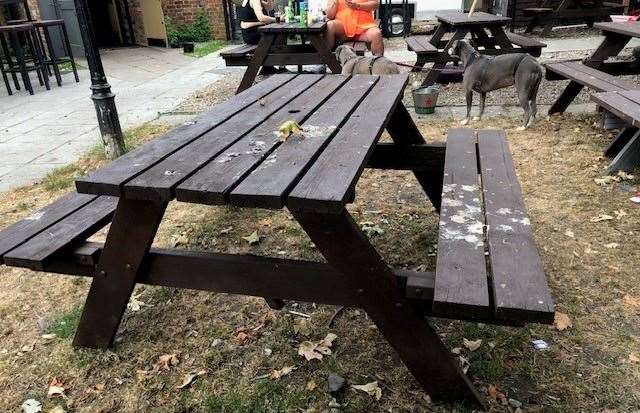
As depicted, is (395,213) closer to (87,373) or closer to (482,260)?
(482,260)

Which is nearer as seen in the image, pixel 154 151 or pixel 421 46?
pixel 154 151

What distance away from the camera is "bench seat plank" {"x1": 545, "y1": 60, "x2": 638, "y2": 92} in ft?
13.5

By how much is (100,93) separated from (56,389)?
3.08 metres

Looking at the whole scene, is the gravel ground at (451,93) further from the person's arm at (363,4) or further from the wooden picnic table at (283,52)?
the person's arm at (363,4)

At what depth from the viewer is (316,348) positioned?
7.15ft

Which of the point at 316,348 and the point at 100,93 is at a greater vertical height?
the point at 100,93

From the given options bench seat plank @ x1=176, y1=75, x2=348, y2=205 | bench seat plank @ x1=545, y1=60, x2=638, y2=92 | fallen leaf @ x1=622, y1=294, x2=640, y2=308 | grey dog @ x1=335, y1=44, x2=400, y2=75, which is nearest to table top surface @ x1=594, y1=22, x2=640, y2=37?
bench seat plank @ x1=545, y1=60, x2=638, y2=92

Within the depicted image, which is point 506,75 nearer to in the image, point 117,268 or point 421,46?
point 421,46

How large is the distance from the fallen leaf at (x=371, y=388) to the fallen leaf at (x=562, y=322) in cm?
87

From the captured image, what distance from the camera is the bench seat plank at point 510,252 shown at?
1345mm

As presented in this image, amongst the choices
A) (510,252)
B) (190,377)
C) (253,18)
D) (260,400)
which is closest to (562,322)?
(510,252)

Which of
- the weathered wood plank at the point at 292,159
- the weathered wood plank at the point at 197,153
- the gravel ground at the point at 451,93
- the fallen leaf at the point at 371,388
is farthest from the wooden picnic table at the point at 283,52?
the fallen leaf at the point at 371,388

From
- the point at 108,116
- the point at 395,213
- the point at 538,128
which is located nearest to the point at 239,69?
the point at 108,116

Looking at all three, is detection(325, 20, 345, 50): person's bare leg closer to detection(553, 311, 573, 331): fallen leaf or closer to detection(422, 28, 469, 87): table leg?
detection(422, 28, 469, 87): table leg
